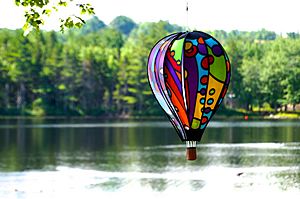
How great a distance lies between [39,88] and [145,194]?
236ft

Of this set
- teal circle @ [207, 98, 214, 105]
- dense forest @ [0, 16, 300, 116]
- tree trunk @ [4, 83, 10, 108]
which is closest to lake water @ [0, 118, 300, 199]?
teal circle @ [207, 98, 214, 105]

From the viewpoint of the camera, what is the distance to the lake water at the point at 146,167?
26.9 meters

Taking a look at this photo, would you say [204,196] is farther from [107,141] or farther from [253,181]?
[107,141]

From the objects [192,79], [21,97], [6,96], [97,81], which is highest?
[192,79]

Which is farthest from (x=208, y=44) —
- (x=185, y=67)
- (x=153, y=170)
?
(x=153, y=170)

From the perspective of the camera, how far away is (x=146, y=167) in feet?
113

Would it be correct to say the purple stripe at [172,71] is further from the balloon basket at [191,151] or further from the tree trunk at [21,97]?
the tree trunk at [21,97]

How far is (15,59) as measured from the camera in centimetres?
9581

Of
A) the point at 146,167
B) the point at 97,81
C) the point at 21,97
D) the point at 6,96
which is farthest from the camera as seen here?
the point at 97,81

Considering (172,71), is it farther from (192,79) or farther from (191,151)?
(191,151)

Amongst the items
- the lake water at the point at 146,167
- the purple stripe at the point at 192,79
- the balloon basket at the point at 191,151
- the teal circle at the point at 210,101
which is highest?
the purple stripe at the point at 192,79

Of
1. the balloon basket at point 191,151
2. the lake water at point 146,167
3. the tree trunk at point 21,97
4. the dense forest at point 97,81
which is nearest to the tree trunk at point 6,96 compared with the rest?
the dense forest at point 97,81

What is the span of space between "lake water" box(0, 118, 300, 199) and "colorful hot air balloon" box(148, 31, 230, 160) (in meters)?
16.9

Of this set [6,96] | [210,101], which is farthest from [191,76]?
[6,96]
